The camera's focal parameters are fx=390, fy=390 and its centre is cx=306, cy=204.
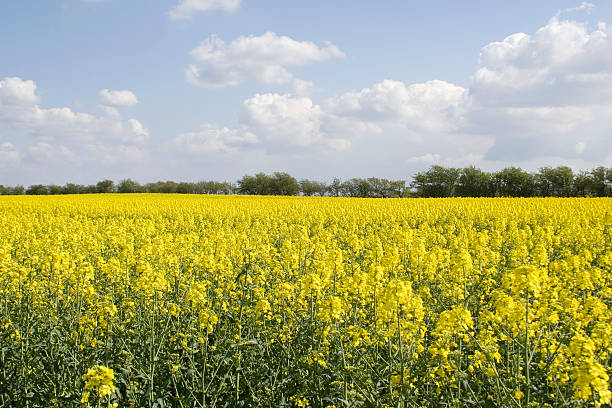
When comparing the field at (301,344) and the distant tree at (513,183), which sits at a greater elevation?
the distant tree at (513,183)

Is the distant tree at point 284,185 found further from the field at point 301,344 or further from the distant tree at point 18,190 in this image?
the field at point 301,344

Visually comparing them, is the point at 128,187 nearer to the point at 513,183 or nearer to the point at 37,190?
the point at 37,190

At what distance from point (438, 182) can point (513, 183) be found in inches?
A: 540

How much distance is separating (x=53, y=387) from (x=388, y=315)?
4.47 metres

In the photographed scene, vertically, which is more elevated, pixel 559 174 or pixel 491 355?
pixel 559 174

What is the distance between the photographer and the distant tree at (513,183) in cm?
7256

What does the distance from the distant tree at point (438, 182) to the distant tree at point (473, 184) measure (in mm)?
1146

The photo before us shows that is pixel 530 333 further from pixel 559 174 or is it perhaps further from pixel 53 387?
pixel 559 174

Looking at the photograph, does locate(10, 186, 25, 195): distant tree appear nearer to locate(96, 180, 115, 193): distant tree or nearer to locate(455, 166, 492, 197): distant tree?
locate(96, 180, 115, 193): distant tree

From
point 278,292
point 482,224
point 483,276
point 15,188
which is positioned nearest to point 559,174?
point 482,224

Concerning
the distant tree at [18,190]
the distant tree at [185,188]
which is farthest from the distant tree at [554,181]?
the distant tree at [18,190]

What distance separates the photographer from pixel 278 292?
6.11 meters

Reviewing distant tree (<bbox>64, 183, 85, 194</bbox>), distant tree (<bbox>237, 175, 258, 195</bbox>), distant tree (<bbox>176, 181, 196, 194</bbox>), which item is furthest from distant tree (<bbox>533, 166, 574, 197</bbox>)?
distant tree (<bbox>64, 183, 85, 194</bbox>)

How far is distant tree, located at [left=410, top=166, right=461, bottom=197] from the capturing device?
79125 millimetres
